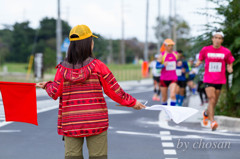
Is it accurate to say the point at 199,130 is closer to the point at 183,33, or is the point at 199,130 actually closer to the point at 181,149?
the point at 181,149

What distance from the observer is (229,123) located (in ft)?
29.5

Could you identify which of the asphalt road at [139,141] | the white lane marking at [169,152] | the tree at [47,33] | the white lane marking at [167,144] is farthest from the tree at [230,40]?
the tree at [47,33]

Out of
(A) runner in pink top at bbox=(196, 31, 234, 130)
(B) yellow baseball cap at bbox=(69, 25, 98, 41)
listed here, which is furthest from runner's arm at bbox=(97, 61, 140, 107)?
(A) runner in pink top at bbox=(196, 31, 234, 130)

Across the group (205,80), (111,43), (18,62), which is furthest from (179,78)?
(111,43)

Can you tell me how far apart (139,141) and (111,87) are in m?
3.56

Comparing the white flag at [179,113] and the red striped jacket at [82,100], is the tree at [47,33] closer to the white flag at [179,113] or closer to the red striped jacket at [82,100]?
the white flag at [179,113]

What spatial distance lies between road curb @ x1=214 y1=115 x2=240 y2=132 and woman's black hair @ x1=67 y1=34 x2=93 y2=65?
5.51 meters

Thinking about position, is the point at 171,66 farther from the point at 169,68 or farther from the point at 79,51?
the point at 79,51

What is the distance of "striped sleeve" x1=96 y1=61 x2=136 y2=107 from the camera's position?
404 centimetres

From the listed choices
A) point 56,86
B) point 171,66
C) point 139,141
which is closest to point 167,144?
point 139,141

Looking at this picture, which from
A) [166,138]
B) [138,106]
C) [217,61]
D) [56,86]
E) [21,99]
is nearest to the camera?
[56,86]

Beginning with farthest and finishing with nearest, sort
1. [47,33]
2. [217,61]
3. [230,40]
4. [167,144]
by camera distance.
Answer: [47,33]
[230,40]
[217,61]
[167,144]

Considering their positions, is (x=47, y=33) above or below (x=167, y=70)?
above

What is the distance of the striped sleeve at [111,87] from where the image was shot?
4039 millimetres
